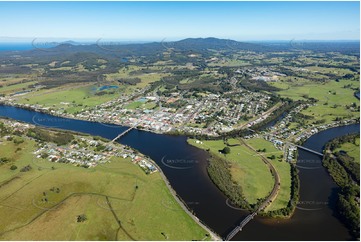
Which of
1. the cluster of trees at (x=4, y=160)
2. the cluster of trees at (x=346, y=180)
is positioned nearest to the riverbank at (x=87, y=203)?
the cluster of trees at (x=4, y=160)

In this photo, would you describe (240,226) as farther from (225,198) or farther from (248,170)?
(248,170)

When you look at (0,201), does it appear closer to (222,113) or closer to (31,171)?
(31,171)

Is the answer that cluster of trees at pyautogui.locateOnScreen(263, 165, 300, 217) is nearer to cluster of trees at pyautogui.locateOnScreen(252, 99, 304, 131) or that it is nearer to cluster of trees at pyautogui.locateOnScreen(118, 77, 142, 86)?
cluster of trees at pyautogui.locateOnScreen(252, 99, 304, 131)

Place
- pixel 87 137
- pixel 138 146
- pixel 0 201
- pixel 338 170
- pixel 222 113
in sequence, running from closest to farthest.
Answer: pixel 0 201 → pixel 338 170 → pixel 138 146 → pixel 87 137 → pixel 222 113

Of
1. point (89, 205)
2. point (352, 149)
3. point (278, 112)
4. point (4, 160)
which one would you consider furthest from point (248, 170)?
point (4, 160)

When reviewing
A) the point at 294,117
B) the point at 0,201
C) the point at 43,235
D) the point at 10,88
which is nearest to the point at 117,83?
the point at 10,88

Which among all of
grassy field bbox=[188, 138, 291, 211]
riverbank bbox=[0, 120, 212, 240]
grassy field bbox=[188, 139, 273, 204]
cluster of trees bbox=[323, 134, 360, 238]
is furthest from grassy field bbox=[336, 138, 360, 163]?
riverbank bbox=[0, 120, 212, 240]

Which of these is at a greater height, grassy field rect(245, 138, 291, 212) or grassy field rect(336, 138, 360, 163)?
grassy field rect(336, 138, 360, 163)
